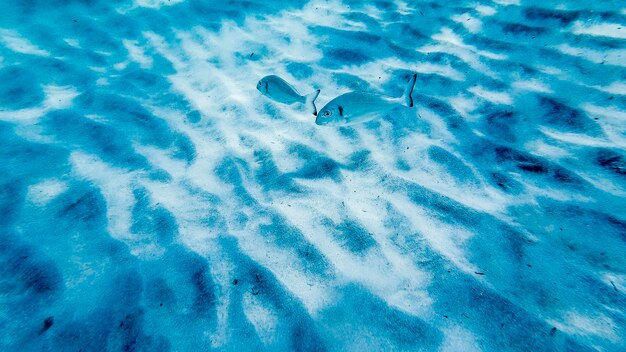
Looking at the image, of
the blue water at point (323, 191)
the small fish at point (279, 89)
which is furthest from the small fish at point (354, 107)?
the blue water at point (323, 191)

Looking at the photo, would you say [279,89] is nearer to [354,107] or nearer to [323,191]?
[354,107]

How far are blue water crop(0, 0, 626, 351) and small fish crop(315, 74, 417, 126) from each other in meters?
0.46

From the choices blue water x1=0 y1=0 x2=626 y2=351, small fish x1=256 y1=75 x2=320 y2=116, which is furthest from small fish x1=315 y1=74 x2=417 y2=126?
blue water x1=0 y1=0 x2=626 y2=351

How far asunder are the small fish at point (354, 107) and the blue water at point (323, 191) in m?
0.46

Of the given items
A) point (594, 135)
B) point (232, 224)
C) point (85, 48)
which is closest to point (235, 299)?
point (232, 224)

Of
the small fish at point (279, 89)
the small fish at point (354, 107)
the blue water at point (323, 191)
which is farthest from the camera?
the small fish at point (279, 89)

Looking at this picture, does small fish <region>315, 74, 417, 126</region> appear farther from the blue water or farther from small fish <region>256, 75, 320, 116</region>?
the blue water

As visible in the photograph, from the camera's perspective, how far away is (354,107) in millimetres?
2074

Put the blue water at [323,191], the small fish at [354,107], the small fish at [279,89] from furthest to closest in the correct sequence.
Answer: the small fish at [279,89]
the small fish at [354,107]
the blue water at [323,191]

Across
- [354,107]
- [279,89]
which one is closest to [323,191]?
[354,107]

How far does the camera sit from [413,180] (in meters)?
2.26

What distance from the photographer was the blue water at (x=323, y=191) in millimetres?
1587

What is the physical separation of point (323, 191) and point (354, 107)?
2.21ft

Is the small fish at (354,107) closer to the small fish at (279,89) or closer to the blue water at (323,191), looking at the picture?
the small fish at (279,89)
